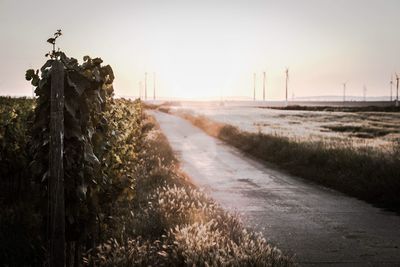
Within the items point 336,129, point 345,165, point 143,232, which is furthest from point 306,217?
point 336,129

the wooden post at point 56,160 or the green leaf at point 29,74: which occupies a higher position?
the green leaf at point 29,74

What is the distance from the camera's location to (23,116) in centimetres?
1669

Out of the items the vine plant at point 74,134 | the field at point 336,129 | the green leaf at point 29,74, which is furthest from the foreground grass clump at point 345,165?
the green leaf at point 29,74

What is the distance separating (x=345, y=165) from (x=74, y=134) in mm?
13635

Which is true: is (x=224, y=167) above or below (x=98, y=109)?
below

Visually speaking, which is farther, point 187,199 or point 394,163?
point 394,163

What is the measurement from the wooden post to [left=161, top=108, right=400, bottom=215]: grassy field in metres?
10.0

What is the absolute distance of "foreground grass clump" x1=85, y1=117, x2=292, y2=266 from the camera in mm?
6332

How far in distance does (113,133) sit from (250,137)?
2230 centimetres

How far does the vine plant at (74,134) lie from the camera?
5.91 m

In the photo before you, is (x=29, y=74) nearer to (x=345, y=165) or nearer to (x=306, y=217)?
(x=306, y=217)

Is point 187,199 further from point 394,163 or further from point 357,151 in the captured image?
point 357,151

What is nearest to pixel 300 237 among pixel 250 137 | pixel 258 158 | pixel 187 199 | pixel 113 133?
pixel 187 199

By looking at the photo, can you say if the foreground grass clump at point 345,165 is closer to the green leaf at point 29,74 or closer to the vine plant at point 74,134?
the vine plant at point 74,134
